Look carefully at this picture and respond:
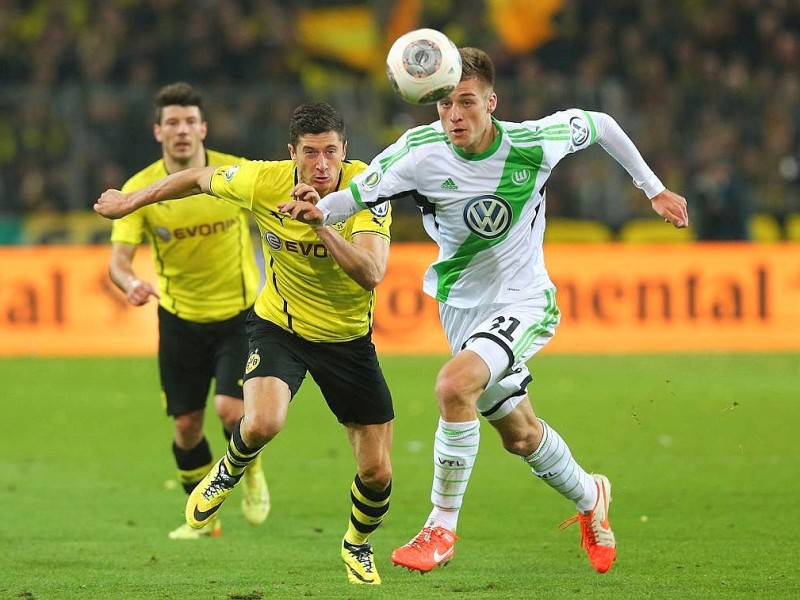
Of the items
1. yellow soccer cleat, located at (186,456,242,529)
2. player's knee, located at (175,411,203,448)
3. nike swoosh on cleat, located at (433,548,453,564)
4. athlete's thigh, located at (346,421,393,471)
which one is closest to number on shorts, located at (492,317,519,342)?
athlete's thigh, located at (346,421,393,471)

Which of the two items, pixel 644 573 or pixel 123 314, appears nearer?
pixel 644 573

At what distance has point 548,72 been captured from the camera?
842 inches

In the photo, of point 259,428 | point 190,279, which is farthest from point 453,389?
point 190,279

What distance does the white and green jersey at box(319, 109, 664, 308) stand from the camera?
6605mm

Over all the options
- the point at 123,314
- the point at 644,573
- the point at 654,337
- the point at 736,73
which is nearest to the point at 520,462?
the point at 644,573

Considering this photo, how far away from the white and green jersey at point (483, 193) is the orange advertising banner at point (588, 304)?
9642 millimetres

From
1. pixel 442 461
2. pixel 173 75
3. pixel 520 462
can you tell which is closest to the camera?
pixel 442 461

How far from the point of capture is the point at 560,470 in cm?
696

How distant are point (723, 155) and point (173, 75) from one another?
7.84 metres

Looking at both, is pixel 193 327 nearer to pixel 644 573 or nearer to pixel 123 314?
pixel 644 573

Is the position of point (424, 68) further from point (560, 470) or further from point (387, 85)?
point (387, 85)

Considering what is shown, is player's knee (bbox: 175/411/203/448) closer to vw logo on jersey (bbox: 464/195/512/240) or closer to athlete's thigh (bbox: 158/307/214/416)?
athlete's thigh (bbox: 158/307/214/416)

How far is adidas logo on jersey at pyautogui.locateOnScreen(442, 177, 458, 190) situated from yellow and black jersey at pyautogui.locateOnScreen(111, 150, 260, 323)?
2.31 m

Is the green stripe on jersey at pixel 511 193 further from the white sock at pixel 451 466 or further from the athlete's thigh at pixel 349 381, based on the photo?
the white sock at pixel 451 466
